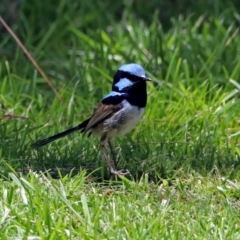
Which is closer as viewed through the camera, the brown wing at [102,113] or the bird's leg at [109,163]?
the bird's leg at [109,163]

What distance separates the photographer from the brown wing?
18.6 feet

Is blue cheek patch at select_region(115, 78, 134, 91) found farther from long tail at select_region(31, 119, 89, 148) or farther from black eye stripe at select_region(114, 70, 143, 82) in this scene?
long tail at select_region(31, 119, 89, 148)

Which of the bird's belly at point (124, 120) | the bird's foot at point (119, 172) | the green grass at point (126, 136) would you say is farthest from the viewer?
the bird's belly at point (124, 120)

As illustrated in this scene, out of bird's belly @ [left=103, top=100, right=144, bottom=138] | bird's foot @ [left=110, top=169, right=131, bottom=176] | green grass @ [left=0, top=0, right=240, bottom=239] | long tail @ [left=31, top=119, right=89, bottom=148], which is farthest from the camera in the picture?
long tail @ [left=31, top=119, right=89, bottom=148]

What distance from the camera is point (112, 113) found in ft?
18.6

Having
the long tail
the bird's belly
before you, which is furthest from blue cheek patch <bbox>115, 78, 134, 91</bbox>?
the long tail

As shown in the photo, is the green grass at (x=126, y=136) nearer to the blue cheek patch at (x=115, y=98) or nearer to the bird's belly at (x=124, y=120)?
the bird's belly at (x=124, y=120)

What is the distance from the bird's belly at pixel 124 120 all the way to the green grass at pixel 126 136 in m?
0.24

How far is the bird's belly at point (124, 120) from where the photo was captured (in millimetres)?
5621

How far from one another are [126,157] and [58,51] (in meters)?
2.56

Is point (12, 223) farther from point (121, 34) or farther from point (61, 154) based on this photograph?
point (121, 34)

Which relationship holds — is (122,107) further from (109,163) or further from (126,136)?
(126,136)

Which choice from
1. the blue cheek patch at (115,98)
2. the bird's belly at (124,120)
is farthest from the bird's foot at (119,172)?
the blue cheek patch at (115,98)

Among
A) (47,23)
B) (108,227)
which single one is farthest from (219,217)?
Result: (47,23)
